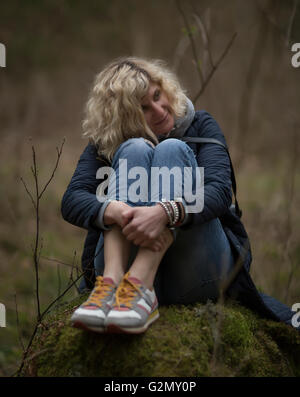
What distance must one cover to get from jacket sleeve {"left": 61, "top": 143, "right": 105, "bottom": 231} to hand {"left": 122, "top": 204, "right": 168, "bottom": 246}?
165 mm

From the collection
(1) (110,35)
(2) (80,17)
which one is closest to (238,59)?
(1) (110,35)

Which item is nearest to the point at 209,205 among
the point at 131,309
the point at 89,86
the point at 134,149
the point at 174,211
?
the point at 174,211

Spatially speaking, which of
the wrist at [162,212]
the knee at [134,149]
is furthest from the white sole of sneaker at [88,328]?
the knee at [134,149]

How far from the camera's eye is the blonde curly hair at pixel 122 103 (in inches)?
72.2

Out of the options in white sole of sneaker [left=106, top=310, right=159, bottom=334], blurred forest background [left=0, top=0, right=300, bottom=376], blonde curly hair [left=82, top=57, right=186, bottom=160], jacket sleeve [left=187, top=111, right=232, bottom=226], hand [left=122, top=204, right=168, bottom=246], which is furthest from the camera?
blurred forest background [left=0, top=0, right=300, bottom=376]

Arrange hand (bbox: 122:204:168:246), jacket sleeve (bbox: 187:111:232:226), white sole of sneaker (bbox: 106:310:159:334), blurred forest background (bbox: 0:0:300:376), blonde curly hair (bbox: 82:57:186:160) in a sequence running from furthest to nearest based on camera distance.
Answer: blurred forest background (bbox: 0:0:300:376), blonde curly hair (bbox: 82:57:186:160), jacket sleeve (bbox: 187:111:232:226), hand (bbox: 122:204:168:246), white sole of sneaker (bbox: 106:310:159:334)

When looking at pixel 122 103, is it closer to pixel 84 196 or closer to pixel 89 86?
pixel 84 196

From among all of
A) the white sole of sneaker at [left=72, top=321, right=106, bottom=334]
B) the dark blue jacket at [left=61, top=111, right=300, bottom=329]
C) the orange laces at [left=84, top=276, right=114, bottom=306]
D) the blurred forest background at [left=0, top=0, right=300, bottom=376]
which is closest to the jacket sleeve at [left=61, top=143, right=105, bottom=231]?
the dark blue jacket at [left=61, top=111, right=300, bottom=329]

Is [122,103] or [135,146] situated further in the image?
[122,103]

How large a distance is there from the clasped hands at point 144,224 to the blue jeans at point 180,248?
0.28 ft

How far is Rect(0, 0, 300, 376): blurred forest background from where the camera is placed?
138 inches

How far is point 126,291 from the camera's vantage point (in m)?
1.46

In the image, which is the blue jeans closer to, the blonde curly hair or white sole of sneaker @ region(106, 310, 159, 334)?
the blonde curly hair

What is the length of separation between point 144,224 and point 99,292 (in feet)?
0.94
